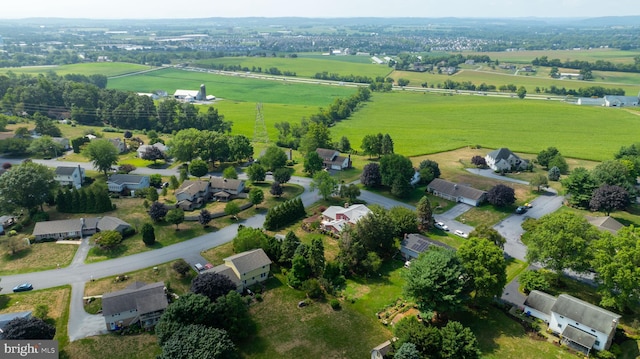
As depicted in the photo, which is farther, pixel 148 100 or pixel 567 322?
pixel 148 100

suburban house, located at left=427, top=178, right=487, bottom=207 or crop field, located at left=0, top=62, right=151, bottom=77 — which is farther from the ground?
crop field, located at left=0, top=62, right=151, bottom=77

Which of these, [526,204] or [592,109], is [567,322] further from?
[592,109]

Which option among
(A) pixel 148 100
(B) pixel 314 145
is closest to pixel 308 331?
(B) pixel 314 145

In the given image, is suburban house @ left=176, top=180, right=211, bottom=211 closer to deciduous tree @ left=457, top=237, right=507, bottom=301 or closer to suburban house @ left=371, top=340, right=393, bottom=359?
suburban house @ left=371, top=340, right=393, bottom=359

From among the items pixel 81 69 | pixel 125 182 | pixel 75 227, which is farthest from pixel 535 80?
pixel 81 69

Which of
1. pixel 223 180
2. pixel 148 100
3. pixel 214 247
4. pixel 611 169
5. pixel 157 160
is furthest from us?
pixel 148 100

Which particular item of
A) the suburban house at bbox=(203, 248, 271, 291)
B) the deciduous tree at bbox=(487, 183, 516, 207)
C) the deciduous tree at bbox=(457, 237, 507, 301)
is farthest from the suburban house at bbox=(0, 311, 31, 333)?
the deciduous tree at bbox=(487, 183, 516, 207)

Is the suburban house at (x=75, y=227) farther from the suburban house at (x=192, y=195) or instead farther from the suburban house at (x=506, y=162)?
the suburban house at (x=506, y=162)
